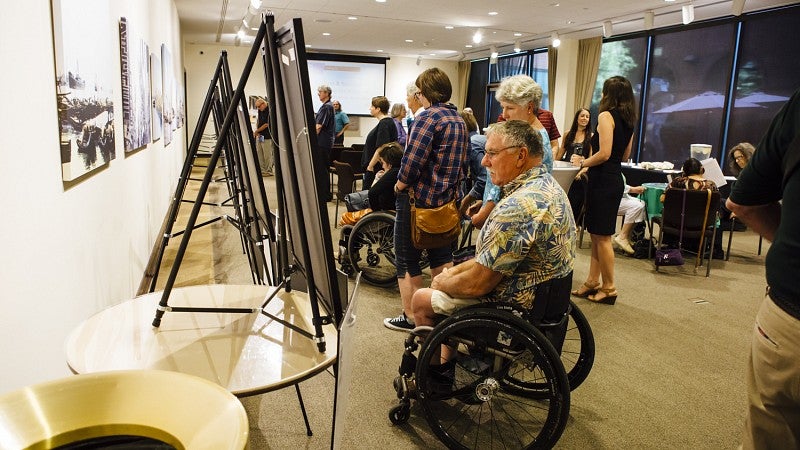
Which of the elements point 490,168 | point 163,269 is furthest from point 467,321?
point 163,269

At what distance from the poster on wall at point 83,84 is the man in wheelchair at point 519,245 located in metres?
1.40

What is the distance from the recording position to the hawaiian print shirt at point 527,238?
189 cm

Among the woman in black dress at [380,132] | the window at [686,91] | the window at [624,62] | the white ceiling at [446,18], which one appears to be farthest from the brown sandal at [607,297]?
the window at [624,62]

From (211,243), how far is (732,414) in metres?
4.60

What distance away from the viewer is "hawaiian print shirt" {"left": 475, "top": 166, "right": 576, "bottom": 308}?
6.19 ft

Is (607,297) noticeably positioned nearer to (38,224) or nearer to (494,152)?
(494,152)

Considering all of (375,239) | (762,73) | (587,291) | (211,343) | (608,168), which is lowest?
(587,291)

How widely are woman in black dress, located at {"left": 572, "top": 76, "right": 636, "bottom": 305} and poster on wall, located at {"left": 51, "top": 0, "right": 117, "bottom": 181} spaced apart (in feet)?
9.50

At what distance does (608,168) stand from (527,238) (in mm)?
2032

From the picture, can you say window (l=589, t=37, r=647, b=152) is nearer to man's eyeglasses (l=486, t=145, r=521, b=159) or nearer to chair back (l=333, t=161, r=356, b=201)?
chair back (l=333, t=161, r=356, b=201)

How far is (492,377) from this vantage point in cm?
198

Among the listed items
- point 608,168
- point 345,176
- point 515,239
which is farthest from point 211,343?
point 345,176

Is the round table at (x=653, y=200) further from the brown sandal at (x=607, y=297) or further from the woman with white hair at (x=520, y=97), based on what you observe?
the woman with white hair at (x=520, y=97)

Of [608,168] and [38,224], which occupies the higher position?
[608,168]
